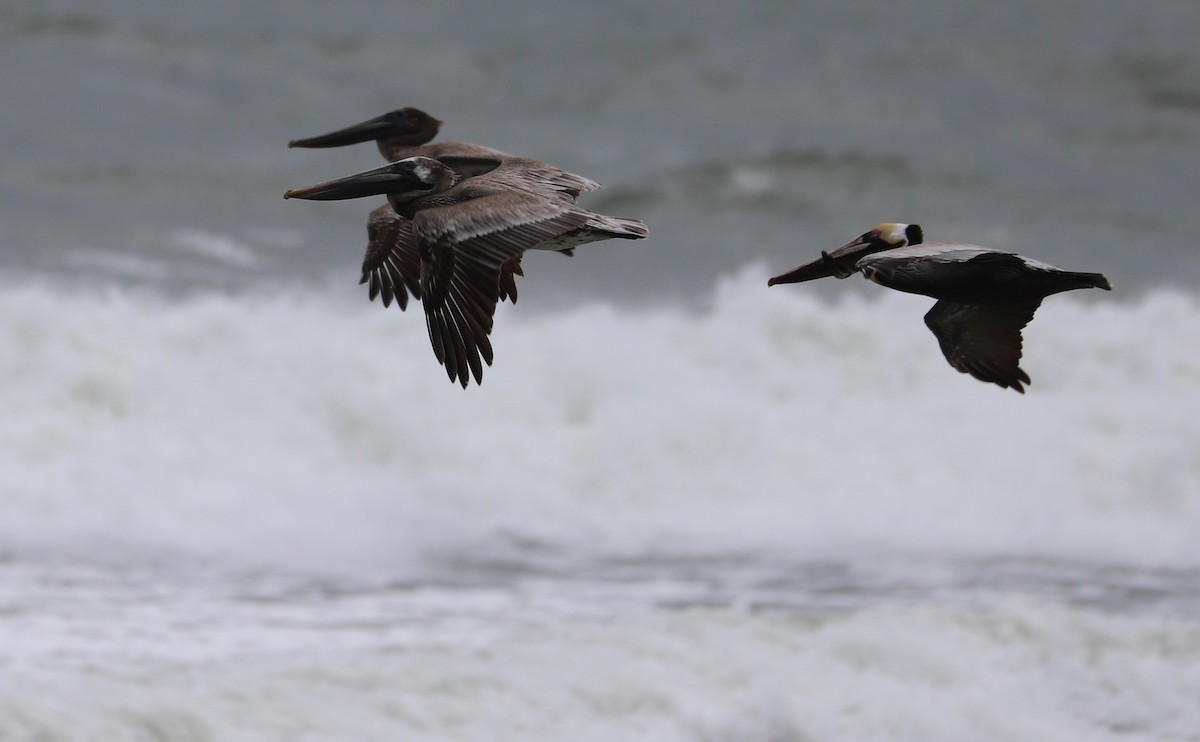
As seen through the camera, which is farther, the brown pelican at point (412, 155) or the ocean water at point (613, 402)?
the ocean water at point (613, 402)

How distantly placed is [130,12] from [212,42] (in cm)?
109

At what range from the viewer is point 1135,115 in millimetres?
19344

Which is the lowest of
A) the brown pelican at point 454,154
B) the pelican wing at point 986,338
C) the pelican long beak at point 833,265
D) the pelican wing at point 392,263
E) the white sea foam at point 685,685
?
the white sea foam at point 685,685

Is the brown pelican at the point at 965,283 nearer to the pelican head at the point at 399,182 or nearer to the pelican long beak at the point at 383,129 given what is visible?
the pelican head at the point at 399,182

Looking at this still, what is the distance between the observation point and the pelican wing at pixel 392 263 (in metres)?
7.86

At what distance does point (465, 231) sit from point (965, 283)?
183 centimetres

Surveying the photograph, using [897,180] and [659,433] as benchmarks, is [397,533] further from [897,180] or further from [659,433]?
[897,180]

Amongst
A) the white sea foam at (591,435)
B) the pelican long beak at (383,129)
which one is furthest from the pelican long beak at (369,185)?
the white sea foam at (591,435)

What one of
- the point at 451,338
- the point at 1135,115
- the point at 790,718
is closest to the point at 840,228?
the point at 1135,115

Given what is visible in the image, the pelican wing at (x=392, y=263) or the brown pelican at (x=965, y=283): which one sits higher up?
the pelican wing at (x=392, y=263)

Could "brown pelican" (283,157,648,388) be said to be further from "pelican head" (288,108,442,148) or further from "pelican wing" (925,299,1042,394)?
"pelican head" (288,108,442,148)

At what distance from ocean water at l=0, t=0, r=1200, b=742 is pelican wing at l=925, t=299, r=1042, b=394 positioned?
288 cm

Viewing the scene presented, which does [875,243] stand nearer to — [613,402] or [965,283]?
[965,283]

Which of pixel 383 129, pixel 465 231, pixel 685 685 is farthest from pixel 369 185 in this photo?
pixel 685 685
